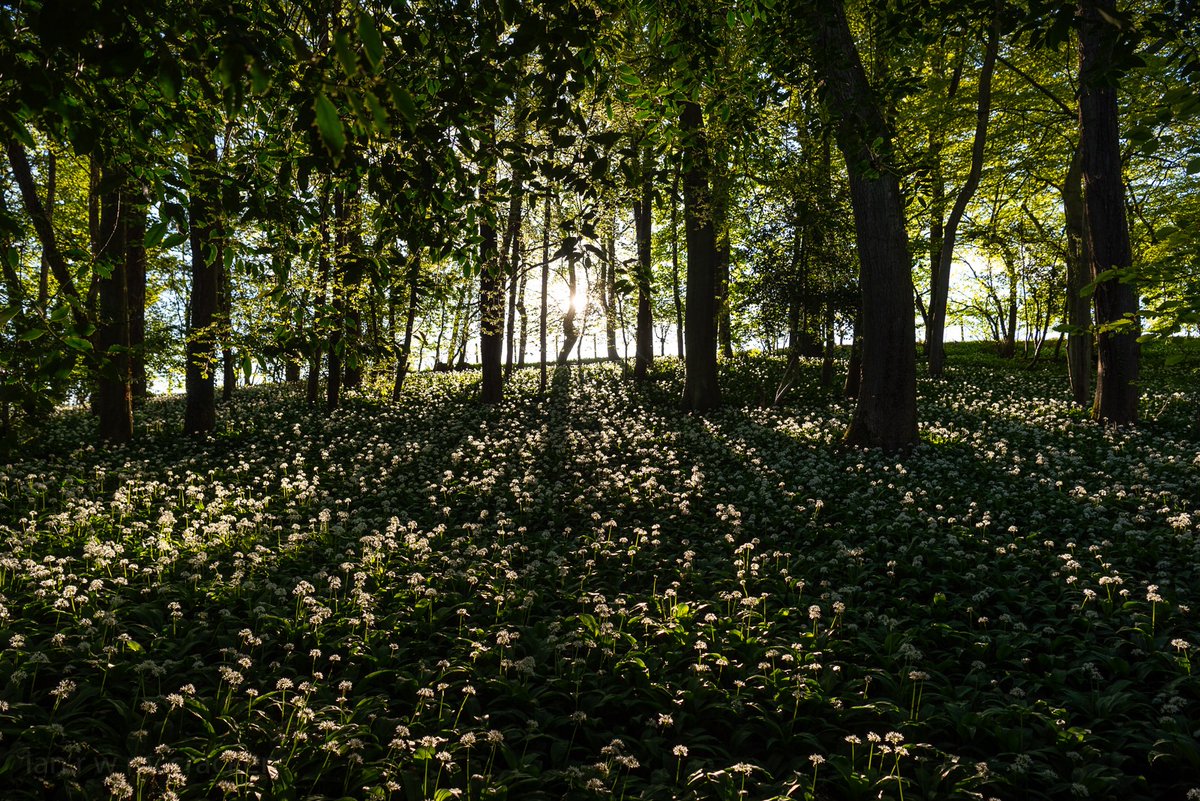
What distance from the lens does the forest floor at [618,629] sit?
13.5ft

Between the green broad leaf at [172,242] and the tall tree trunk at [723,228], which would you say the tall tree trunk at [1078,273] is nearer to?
the tall tree trunk at [723,228]

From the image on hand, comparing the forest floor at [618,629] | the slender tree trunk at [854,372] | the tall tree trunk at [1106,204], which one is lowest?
the forest floor at [618,629]

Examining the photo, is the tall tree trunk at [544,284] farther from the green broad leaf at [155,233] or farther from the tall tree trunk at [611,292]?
the green broad leaf at [155,233]

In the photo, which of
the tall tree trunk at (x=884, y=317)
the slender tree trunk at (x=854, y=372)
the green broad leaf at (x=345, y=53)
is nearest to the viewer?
the green broad leaf at (x=345, y=53)

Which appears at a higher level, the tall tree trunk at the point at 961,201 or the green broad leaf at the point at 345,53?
the tall tree trunk at the point at 961,201

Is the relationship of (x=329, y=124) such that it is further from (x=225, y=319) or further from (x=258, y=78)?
(x=225, y=319)

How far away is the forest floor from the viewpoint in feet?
13.5

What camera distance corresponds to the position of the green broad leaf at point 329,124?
5.78 ft

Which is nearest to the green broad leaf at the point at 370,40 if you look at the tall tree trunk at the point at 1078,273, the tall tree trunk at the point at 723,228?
the tall tree trunk at the point at 723,228

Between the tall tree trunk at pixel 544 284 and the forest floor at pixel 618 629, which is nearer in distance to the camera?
the forest floor at pixel 618 629

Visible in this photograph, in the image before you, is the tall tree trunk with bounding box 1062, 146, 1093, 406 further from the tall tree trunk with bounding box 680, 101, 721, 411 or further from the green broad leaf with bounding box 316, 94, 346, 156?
the green broad leaf with bounding box 316, 94, 346, 156

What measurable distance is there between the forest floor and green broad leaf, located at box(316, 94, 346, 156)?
11.8 feet

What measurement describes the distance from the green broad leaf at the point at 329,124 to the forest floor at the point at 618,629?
3.59m

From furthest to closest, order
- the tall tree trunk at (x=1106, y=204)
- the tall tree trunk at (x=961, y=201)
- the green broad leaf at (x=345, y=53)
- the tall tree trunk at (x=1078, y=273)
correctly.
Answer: the tall tree trunk at (x=961, y=201)
the tall tree trunk at (x=1078, y=273)
the tall tree trunk at (x=1106, y=204)
the green broad leaf at (x=345, y=53)
